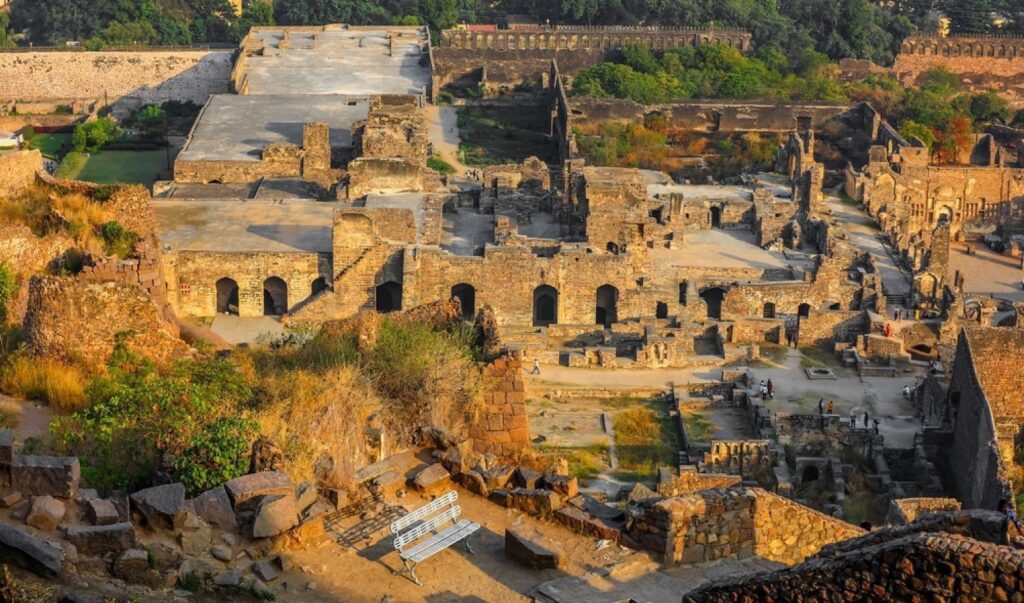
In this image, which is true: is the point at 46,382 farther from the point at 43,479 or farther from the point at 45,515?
the point at 45,515

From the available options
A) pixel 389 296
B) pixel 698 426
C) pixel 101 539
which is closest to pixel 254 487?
pixel 101 539

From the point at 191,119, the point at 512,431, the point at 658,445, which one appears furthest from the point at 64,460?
the point at 191,119

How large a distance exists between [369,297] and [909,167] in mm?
24351

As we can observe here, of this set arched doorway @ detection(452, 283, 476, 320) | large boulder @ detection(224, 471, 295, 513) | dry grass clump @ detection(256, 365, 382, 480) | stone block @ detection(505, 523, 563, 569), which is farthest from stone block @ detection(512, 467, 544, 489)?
arched doorway @ detection(452, 283, 476, 320)

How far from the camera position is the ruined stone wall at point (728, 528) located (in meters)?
18.7

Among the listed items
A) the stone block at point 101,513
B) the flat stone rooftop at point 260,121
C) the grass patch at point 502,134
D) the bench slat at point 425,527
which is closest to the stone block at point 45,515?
the stone block at point 101,513

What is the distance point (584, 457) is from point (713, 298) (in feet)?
37.3

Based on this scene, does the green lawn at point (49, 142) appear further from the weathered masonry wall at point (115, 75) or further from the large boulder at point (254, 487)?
the large boulder at point (254, 487)

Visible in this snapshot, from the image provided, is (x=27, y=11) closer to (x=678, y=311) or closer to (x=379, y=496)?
(x=678, y=311)

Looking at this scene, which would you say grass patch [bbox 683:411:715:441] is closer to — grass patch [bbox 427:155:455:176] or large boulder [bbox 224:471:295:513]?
large boulder [bbox 224:471:295:513]

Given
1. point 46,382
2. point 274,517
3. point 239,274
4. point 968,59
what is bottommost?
point 239,274

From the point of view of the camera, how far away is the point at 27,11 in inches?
3647

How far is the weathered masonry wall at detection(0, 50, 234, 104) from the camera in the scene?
76250 millimetres

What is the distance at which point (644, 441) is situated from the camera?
3572 cm
